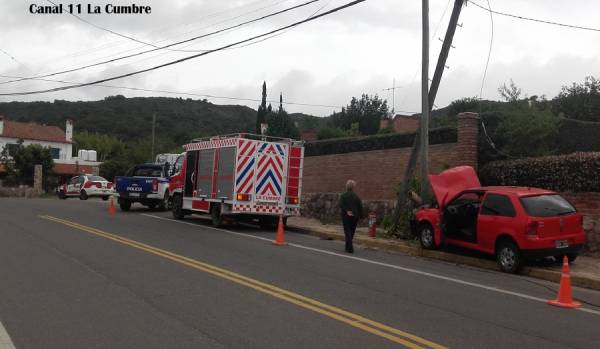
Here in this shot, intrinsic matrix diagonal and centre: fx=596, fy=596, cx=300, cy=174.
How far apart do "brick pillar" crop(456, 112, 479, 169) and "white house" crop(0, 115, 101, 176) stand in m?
55.7

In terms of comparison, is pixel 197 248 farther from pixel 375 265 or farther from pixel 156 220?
pixel 156 220

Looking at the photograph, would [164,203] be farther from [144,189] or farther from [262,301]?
[262,301]

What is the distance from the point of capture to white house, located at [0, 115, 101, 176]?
6700 cm

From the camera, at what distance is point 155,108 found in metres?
98.4

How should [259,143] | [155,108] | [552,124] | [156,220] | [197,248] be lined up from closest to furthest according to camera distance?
[197,248], [552,124], [259,143], [156,220], [155,108]

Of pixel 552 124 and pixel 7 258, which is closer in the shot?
pixel 7 258

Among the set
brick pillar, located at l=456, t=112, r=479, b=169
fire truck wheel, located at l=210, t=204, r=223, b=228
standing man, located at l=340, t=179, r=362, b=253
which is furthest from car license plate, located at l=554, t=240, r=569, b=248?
fire truck wheel, located at l=210, t=204, r=223, b=228

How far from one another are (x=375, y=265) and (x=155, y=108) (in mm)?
91132

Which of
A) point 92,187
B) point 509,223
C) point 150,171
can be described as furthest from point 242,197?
point 92,187

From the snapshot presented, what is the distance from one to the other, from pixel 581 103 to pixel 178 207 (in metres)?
19.5

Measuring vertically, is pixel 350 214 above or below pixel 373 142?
below

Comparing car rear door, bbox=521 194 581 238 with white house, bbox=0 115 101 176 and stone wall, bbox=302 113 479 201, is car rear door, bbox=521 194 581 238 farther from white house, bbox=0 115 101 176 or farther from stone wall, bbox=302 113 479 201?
white house, bbox=0 115 101 176

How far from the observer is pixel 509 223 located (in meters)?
11.2

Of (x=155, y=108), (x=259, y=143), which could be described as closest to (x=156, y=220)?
(x=259, y=143)
